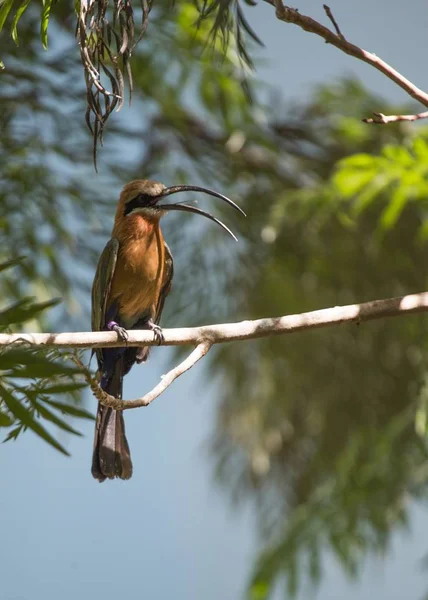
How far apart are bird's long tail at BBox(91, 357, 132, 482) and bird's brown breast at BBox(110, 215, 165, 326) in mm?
434

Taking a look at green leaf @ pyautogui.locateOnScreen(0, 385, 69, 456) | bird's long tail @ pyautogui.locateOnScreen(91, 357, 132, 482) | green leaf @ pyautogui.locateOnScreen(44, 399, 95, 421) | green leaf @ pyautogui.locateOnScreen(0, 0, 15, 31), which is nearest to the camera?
green leaf @ pyautogui.locateOnScreen(0, 385, 69, 456)

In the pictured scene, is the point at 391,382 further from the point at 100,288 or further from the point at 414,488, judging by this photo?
the point at 100,288

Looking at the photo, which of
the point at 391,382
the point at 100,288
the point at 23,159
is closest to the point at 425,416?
the point at 391,382

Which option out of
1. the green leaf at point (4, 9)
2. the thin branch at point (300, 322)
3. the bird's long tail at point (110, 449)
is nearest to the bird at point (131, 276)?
the bird's long tail at point (110, 449)

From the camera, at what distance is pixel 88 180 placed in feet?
12.3

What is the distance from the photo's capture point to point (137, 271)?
3.19 metres

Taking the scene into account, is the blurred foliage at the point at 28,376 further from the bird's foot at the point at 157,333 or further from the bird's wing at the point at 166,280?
the bird's wing at the point at 166,280

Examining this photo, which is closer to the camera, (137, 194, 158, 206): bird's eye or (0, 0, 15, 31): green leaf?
(0, 0, 15, 31): green leaf

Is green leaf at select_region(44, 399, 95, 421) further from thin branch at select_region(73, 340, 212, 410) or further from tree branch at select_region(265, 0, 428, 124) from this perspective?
tree branch at select_region(265, 0, 428, 124)

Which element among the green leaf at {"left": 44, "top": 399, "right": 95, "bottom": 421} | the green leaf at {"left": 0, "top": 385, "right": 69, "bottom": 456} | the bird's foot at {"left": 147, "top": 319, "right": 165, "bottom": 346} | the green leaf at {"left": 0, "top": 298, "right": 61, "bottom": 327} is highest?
the bird's foot at {"left": 147, "top": 319, "right": 165, "bottom": 346}

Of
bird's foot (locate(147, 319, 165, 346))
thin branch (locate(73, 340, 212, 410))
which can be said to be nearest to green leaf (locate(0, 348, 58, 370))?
thin branch (locate(73, 340, 212, 410))

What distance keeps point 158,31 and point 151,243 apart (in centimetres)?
83

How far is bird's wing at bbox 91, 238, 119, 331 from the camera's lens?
10.3 ft

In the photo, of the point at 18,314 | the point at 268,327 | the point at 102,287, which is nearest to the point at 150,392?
the point at 268,327
